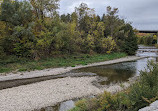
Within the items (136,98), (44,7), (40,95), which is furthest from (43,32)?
(136,98)

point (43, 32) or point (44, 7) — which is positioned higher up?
point (44, 7)

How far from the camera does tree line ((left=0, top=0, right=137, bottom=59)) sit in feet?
77.5

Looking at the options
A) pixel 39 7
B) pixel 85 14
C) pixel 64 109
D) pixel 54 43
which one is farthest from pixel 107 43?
pixel 64 109

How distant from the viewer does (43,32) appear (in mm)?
25828

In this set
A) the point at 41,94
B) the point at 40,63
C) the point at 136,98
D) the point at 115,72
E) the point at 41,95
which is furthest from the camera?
the point at 40,63

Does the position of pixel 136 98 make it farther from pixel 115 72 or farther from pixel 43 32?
pixel 43 32

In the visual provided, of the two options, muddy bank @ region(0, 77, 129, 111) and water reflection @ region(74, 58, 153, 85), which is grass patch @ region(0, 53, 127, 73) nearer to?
water reflection @ region(74, 58, 153, 85)

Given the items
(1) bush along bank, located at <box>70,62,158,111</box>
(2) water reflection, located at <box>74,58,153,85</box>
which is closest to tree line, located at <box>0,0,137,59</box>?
(2) water reflection, located at <box>74,58,153,85</box>

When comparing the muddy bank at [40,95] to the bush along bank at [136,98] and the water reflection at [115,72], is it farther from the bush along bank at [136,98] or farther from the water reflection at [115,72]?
the bush along bank at [136,98]

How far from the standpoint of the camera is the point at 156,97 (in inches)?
220

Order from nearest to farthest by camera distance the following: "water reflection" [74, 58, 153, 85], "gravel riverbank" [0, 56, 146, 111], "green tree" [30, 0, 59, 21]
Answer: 1. "gravel riverbank" [0, 56, 146, 111]
2. "water reflection" [74, 58, 153, 85]
3. "green tree" [30, 0, 59, 21]

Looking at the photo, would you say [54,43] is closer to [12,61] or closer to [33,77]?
[12,61]

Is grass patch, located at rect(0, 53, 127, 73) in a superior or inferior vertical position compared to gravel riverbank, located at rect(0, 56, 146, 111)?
superior

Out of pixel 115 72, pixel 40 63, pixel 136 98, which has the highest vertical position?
pixel 136 98
